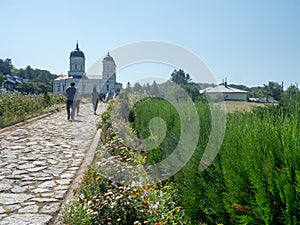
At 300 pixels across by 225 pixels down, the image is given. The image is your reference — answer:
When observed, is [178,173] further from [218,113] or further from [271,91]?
[271,91]

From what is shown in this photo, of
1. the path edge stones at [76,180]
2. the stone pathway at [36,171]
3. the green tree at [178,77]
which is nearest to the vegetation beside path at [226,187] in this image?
the path edge stones at [76,180]

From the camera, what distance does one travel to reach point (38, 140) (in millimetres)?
8727

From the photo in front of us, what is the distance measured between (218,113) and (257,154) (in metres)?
1.71

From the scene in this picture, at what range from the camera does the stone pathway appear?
3.74 metres

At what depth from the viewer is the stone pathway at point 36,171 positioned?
374 centimetres

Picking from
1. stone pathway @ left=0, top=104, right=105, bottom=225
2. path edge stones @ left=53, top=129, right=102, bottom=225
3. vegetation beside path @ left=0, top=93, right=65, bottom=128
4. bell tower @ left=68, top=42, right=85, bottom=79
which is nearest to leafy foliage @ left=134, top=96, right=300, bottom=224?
path edge stones @ left=53, top=129, right=102, bottom=225

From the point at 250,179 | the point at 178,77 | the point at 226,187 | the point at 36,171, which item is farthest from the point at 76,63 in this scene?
the point at 250,179

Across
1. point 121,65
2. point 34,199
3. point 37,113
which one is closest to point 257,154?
point 34,199

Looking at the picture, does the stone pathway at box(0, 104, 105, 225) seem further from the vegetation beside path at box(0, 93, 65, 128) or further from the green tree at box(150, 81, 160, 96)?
the green tree at box(150, 81, 160, 96)

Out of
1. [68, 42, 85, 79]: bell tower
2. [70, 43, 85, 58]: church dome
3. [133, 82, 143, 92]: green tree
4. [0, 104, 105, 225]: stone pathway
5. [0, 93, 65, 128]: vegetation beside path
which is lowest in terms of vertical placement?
[0, 104, 105, 225]: stone pathway

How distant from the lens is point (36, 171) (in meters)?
5.53

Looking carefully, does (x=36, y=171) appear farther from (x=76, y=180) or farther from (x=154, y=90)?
(x=154, y=90)

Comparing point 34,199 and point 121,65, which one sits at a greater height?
point 121,65

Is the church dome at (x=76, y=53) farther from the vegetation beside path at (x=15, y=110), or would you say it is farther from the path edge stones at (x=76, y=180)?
the path edge stones at (x=76, y=180)
